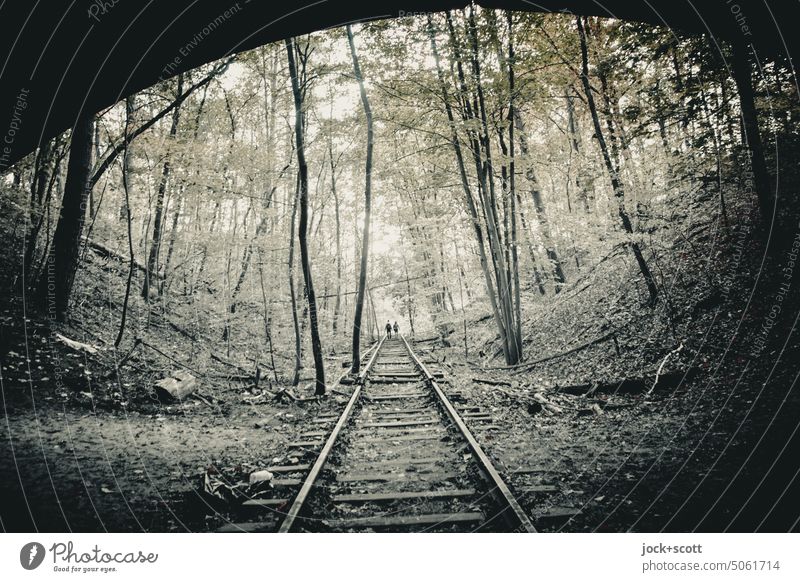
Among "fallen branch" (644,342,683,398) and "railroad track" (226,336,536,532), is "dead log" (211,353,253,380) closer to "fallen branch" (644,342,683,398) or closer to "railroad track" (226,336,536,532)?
"railroad track" (226,336,536,532)

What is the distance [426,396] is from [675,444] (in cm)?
459

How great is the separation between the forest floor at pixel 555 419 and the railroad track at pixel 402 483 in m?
0.36

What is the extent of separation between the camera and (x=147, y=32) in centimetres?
277

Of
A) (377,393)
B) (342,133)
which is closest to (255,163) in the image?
(342,133)

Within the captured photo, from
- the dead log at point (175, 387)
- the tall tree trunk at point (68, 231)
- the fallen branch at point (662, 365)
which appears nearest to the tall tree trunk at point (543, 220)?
the fallen branch at point (662, 365)

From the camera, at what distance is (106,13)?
8.48 ft

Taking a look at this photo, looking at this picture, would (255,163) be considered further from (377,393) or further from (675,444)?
(675,444)

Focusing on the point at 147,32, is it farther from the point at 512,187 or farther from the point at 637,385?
the point at 512,187

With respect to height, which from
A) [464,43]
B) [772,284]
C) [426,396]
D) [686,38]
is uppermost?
[464,43]

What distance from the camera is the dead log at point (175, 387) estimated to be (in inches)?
281

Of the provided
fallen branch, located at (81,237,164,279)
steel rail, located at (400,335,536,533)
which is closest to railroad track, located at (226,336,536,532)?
steel rail, located at (400,335,536,533)

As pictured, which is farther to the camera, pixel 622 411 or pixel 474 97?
pixel 474 97

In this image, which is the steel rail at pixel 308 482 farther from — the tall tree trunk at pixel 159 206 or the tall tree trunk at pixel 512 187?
the tall tree trunk at pixel 159 206
